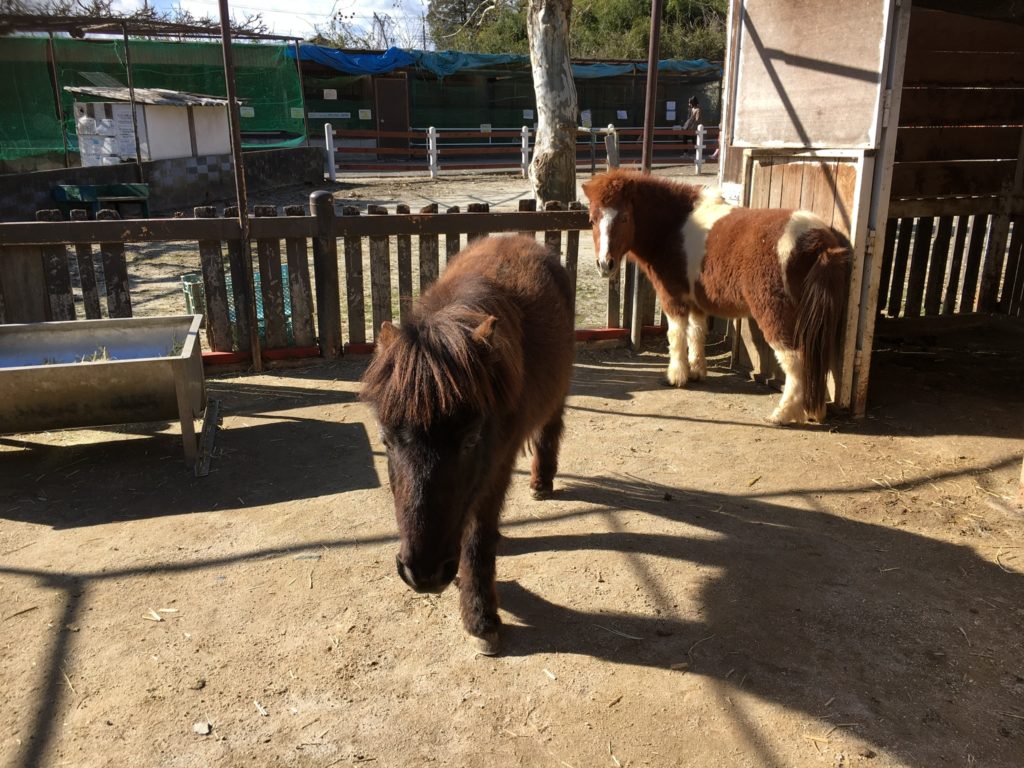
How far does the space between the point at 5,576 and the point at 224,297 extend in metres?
2.95

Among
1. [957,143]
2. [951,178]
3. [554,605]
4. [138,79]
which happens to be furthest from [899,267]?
[138,79]

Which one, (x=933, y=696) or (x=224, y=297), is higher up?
(x=224, y=297)

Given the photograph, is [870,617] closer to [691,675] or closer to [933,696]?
[933,696]

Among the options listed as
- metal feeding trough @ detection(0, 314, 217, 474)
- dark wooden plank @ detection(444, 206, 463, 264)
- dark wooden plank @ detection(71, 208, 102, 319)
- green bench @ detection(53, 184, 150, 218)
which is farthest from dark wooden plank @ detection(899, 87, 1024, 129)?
green bench @ detection(53, 184, 150, 218)

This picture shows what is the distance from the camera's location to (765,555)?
3391 mm

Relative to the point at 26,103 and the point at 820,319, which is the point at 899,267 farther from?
the point at 26,103

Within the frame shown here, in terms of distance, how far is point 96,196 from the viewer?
1202cm

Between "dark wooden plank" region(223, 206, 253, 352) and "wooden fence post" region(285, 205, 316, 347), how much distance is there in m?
0.35

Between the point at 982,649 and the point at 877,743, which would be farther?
the point at 982,649

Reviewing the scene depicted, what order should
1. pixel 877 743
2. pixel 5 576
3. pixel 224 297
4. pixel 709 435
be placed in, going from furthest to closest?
1. pixel 224 297
2. pixel 709 435
3. pixel 5 576
4. pixel 877 743

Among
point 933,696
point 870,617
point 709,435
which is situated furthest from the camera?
point 709,435

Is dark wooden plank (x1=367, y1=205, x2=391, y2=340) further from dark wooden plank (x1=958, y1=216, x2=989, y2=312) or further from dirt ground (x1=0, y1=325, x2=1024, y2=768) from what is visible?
dark wooden plank (x1=958, y1=216, x2=989, y2=312)

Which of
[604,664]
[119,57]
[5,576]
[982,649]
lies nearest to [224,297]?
[5,576]

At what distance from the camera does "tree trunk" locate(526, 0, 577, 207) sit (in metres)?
8.52
